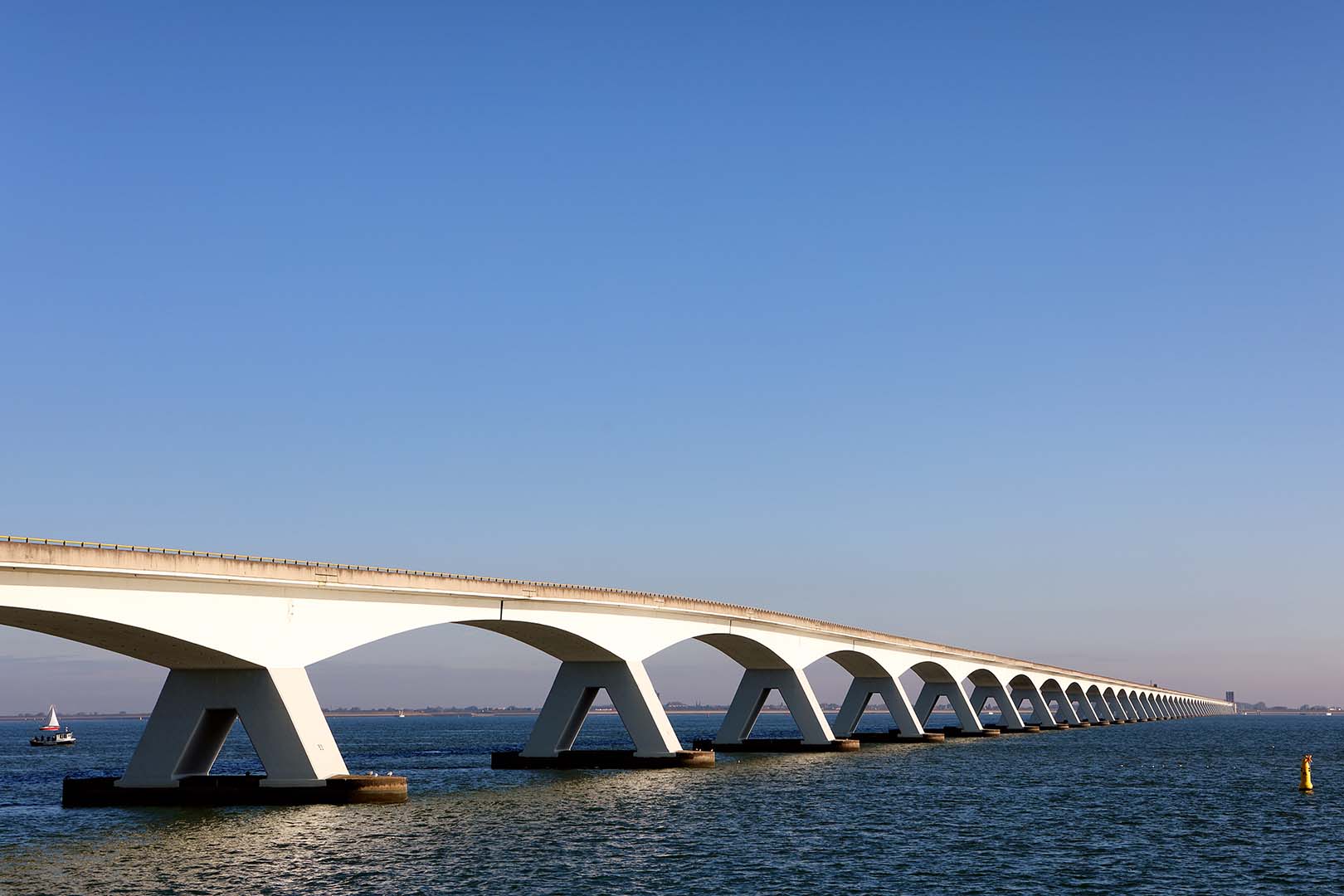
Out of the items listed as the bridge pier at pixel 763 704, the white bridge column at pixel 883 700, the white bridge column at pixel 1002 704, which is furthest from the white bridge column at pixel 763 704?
the white bridge column at pixel 1002 704

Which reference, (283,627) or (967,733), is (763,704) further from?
(283,627)

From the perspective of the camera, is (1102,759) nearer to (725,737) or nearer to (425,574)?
(725,737)

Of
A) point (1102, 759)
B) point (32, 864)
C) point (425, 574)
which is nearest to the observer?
point (32, 864)

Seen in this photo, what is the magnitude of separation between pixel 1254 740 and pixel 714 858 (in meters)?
124

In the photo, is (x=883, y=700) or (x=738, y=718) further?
(x=883, y=700)

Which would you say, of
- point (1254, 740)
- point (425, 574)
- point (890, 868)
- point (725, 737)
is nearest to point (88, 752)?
point (725, 737)

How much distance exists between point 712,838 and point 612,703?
2785 centimetres

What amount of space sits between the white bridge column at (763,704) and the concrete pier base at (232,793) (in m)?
44.3

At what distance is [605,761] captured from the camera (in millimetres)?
66688

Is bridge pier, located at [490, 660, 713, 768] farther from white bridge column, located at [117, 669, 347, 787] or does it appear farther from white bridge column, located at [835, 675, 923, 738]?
white bridge column, located at [835, 675, 923, 738]

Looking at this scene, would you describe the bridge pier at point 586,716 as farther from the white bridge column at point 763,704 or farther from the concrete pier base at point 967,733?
the concrete pier base at point 967,733

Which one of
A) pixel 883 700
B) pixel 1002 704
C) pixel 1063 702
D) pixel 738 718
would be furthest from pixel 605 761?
pixel 1063 702

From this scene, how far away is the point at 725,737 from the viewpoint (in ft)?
288

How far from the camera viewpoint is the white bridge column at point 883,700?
339 ft
